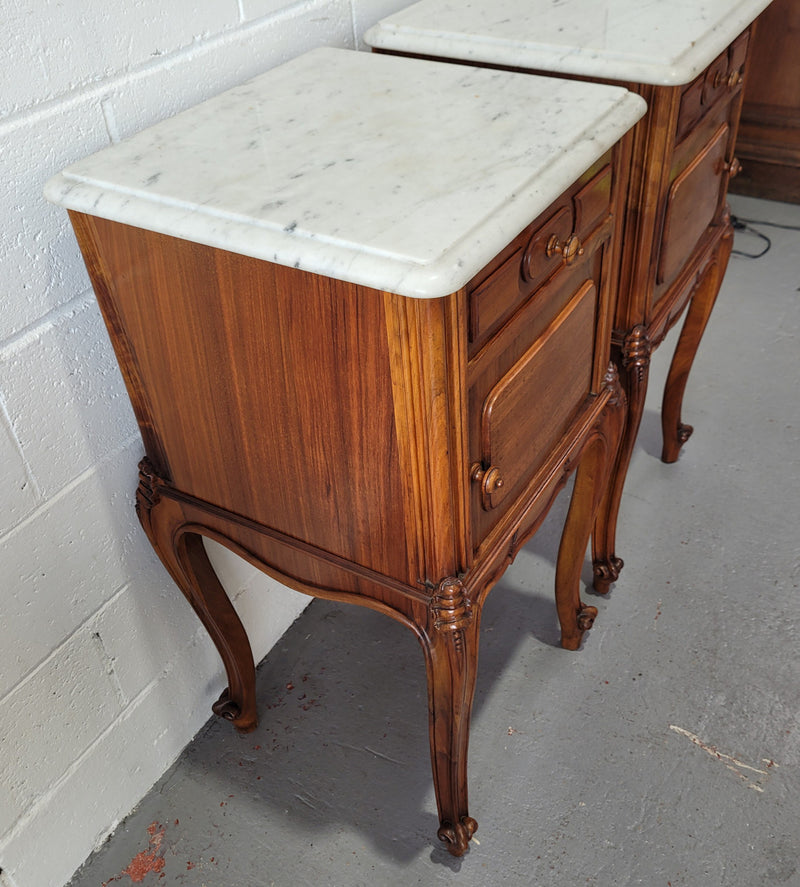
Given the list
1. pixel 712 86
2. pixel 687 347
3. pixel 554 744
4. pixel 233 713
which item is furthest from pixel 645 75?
pixel 233 713

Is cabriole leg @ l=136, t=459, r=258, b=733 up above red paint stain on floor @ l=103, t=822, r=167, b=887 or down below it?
above

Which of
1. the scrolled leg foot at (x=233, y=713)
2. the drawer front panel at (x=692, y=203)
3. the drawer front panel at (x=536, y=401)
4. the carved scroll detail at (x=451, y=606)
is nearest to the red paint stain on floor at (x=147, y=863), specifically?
the scrolled leg foot at (x=233, y=713)

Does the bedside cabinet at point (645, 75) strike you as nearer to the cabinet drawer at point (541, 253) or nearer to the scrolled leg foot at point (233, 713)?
the cabinet drawer at point (541, 253)

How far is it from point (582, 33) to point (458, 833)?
3.64 feet

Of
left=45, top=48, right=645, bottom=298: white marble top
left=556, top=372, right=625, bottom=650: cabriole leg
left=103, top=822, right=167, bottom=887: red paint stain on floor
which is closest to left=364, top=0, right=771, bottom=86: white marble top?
left=45, top=48, right=645, bottom=298: white marble top

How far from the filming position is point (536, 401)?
96 cm

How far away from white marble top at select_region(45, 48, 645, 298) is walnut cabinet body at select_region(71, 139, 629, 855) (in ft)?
0.13

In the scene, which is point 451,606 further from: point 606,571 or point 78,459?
point 606,571

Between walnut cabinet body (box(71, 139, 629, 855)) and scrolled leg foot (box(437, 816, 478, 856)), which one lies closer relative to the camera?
walnut cabinet body (box(71, 139, 629, 855))

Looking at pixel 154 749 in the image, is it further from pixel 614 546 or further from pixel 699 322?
pixel 699 322

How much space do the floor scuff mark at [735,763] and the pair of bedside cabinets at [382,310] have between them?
0.42 m

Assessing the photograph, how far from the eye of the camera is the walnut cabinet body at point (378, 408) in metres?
0.78

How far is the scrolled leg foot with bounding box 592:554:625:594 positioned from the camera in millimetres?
1573

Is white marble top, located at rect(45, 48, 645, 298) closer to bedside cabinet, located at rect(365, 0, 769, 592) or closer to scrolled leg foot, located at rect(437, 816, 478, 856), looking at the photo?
bedside cabinet, located at rect(365, 0, 769, 592)
